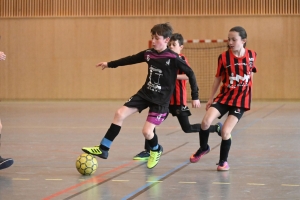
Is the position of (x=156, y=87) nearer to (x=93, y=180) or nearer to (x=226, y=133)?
(x=226, y=133)

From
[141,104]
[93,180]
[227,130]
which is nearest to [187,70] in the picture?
[141,104]

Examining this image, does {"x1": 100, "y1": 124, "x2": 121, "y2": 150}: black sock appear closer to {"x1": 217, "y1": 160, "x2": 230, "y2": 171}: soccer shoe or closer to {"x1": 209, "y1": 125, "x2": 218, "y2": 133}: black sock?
{"x1": 217, "y1": 160, "x2": 230, "y2": 171}: soccer shoe

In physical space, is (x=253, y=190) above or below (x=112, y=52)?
below

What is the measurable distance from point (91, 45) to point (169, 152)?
1605 cm

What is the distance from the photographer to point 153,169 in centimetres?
621

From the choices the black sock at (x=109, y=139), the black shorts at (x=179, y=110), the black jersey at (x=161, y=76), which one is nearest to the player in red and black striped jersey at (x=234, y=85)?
the black jersey at (x=161, y=76)

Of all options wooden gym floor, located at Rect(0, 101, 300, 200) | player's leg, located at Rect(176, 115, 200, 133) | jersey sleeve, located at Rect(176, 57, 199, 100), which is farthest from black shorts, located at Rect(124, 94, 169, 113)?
player's leg, located at Rect(176, 115, 200, 133)

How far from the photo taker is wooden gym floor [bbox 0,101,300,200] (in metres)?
4.88

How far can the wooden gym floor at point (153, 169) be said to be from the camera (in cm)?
488

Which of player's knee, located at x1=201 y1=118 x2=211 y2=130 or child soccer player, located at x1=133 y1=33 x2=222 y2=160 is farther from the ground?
child soccer player, located at x1=133 y1=33 x2=222 y2=160

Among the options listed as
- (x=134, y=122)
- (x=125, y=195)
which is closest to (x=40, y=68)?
(x=134, y=122)

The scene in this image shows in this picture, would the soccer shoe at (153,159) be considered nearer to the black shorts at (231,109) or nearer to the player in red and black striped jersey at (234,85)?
the player in red and black striped jersey at (234,85)

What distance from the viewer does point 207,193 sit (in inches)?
191

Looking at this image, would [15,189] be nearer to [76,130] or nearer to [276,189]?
[276,189]
